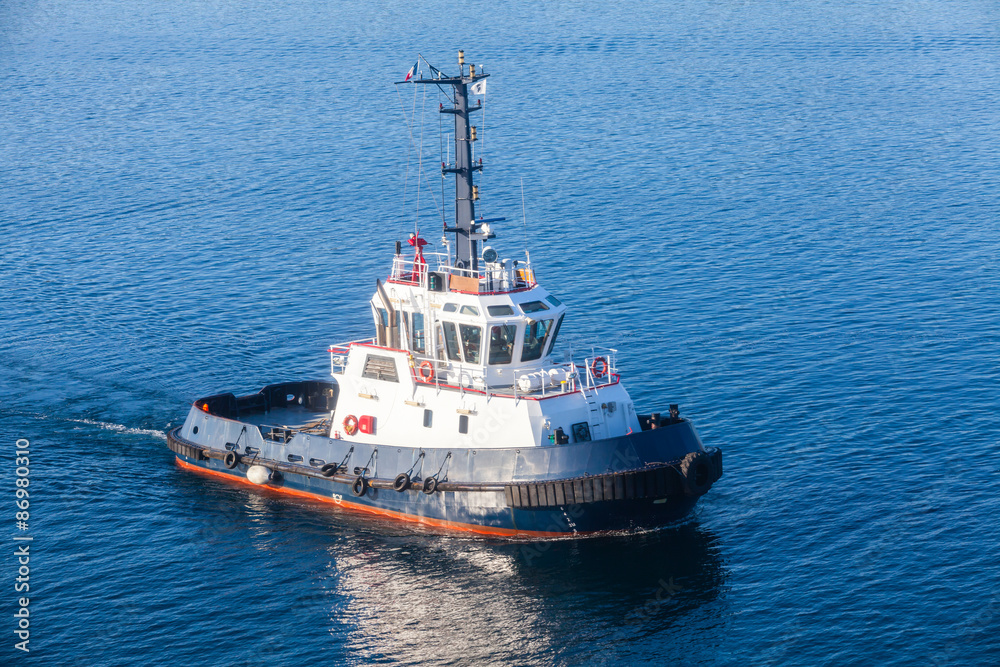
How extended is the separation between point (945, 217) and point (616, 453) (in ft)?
119

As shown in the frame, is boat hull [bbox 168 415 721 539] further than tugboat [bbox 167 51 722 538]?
No

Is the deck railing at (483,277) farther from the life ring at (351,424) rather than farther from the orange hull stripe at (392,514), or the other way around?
the orange hull stripe at (392,514)

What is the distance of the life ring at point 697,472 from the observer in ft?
97.0

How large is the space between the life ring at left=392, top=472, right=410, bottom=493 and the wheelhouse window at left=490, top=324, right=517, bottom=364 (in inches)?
161

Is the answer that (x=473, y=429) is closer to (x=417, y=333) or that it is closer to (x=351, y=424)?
(x=417, y=333)

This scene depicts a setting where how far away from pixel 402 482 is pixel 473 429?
2.54 m

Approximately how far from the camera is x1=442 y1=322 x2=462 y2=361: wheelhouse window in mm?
32375

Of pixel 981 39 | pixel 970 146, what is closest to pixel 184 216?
pixel 970 146

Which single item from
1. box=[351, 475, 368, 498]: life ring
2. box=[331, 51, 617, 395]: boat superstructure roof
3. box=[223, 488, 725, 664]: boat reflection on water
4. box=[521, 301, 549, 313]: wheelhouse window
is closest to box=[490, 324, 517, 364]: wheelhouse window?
box=[331, 51, 617, 395]: boat superstructure roof

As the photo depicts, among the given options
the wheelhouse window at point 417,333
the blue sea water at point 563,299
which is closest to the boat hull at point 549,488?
the blue sea water at point 563,299

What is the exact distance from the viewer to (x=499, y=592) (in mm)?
28500

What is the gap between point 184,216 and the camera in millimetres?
63219

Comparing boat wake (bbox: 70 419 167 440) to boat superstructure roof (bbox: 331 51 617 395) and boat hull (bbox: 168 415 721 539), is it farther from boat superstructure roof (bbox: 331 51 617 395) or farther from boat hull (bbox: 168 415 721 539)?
boat superstructure roof (bbox: 331 51 617 395)

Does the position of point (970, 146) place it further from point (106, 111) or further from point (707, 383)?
point (106, 111)
